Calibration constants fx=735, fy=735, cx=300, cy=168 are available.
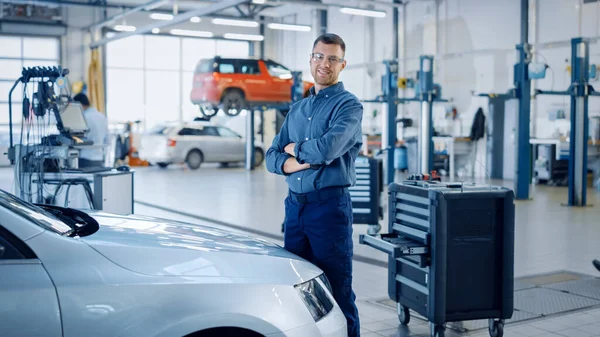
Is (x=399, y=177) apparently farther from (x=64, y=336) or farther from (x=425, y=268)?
(x=64, y=336)

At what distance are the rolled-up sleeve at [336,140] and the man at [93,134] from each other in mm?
5880

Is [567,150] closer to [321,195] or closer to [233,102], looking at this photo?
[233,102]

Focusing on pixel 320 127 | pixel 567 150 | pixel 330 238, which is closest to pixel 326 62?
pixel 320 127

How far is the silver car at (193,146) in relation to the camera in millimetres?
19891

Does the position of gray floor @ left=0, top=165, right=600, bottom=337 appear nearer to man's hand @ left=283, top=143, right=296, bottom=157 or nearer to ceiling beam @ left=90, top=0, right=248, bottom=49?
man's hand @ left=283, top=143, right=296, bottom=157

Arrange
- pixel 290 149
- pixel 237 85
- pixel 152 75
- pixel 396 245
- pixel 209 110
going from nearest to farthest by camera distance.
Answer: pixel 290 149 < pixel 396 245 < pixel 237 85 < pixel 209 110 < pixel 152 75

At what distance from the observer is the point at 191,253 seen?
8.60 ft

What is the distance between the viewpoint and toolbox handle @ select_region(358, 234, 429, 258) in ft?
12.9

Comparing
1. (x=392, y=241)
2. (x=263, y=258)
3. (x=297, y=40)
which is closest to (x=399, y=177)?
(x=297, y=40)

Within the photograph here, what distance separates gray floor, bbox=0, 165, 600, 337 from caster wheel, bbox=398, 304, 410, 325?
0.07 metres

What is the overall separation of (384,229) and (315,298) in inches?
245

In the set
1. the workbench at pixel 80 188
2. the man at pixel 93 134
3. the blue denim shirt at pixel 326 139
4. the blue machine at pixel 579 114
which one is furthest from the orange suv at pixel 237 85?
the blue denim shirt at pixel 326 139

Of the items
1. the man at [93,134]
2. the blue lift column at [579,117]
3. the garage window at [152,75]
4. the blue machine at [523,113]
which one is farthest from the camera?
the garage window at [152,75]

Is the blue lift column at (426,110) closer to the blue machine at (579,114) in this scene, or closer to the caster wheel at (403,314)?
the blue machine at (579,114)
